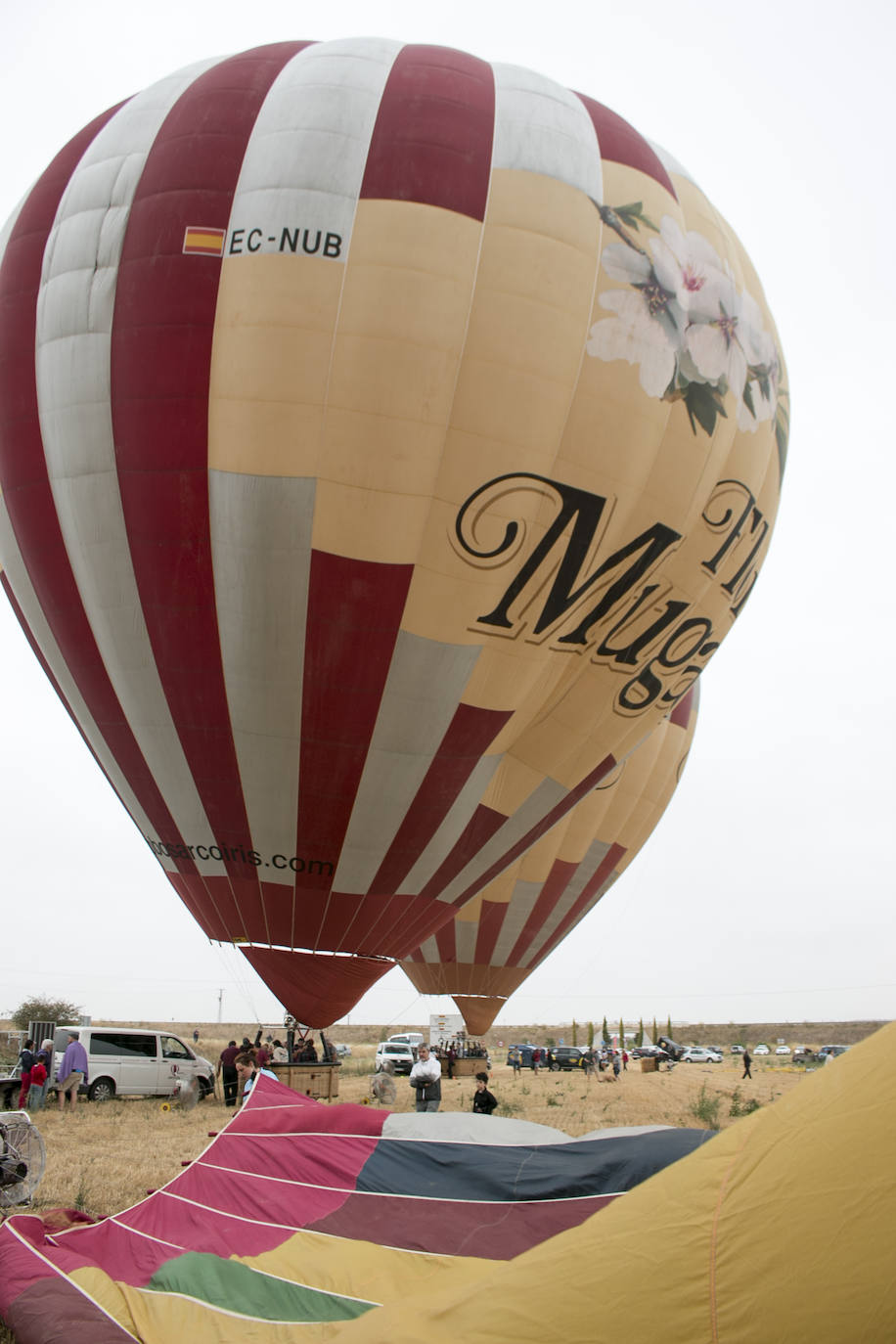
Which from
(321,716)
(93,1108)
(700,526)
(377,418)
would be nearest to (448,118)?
(377,418)

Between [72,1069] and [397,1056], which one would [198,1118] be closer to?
[72,1069]

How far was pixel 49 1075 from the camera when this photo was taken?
1630cm

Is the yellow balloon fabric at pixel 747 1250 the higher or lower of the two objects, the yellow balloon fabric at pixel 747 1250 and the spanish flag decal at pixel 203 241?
the lower

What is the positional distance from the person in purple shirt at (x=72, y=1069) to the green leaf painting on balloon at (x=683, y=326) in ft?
39.0

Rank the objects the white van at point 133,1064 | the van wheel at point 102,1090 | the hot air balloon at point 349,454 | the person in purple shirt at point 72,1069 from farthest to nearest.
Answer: the white van at point 133,1064 < the van wheel at point 102,1090 < the person in purple shirt at point 72,1069 < the hot air balloon at point 349,454

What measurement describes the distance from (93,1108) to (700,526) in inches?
446

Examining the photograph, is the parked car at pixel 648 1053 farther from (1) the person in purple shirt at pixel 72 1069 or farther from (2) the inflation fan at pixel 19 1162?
(2) the inflation fan at pixel 19 1162

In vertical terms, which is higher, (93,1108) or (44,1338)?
(44,1338)

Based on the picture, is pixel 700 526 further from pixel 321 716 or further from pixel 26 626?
pixel 26 626

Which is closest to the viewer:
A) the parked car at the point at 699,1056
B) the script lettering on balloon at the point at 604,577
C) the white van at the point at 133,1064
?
the script lettering on balloon at the point at 604,577

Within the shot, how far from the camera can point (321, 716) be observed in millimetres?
9477

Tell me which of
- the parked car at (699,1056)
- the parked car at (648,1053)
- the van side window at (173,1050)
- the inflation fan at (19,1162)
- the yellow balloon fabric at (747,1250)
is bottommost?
the parked car at (699,1056)

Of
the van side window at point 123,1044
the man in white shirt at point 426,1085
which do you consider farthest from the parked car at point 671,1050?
the man in white shirt at point 426,1085

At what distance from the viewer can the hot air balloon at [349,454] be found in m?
8.93
